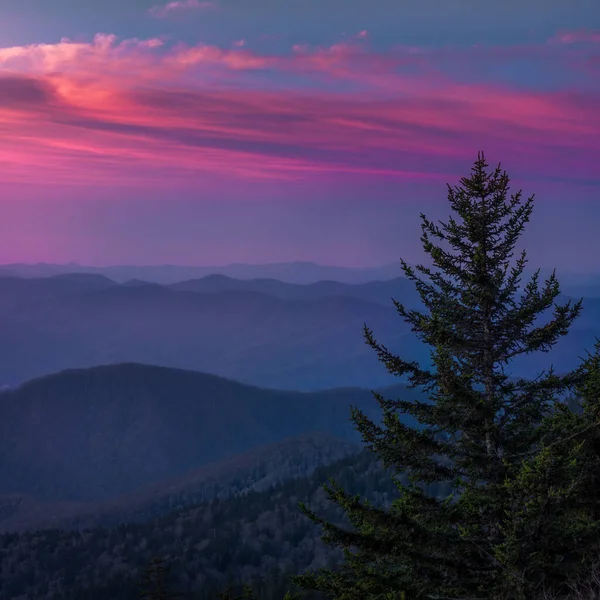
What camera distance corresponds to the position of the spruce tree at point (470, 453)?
11539 mm

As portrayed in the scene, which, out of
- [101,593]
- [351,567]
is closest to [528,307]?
[351,567]

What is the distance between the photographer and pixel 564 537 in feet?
38.9

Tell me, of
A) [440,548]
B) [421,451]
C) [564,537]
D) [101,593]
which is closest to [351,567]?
[440,548]

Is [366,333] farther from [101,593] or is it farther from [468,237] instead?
[101,593]

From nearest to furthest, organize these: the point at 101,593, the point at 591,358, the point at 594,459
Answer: the point at 594,459 < the point at 591,358 < the point at 101,593

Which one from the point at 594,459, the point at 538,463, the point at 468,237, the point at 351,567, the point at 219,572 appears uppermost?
the point at 468,237

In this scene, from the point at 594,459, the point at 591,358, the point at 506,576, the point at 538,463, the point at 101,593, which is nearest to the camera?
the point at 538,463

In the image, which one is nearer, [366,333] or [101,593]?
[366,333]

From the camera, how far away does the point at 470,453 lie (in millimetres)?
13211

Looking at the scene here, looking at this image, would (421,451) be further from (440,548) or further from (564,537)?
(564,537)

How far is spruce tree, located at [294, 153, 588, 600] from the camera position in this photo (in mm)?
11539

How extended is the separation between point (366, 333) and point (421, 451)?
2.77 metres

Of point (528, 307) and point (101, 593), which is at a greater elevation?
point (528, 307)

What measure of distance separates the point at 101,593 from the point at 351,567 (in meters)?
195
